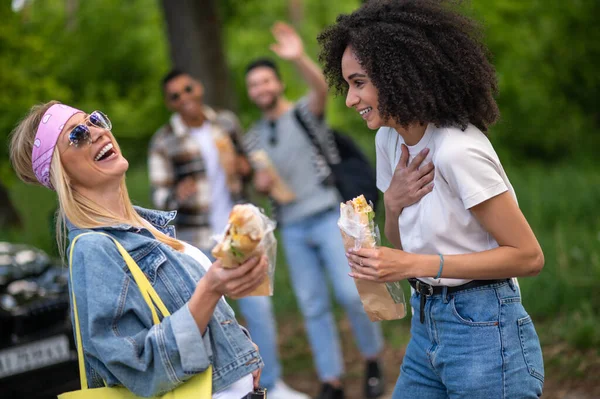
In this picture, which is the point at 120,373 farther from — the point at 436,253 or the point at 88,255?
the point at 436,253

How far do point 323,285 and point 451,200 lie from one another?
10.0ft

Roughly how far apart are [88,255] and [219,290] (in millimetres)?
415

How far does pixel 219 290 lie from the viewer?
2221mm

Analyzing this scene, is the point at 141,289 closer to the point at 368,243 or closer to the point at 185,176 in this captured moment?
the point at 368,243

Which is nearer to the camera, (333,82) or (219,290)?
(219,290)

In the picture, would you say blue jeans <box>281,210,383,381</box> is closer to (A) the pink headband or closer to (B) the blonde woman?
(B) the blonde woman

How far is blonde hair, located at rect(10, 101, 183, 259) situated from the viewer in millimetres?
2416

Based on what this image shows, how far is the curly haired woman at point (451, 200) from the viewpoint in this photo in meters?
2.40

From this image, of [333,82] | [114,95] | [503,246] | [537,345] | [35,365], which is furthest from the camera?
[114,95]

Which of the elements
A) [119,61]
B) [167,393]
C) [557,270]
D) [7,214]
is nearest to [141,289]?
[167,393]

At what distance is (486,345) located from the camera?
249 cm

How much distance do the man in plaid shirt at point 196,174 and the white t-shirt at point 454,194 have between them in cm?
293

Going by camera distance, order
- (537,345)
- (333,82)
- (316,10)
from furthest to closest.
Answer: (316,10) → (333,82) → (537,345)

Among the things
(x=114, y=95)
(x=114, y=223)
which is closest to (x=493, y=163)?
(x=114, y=223)
